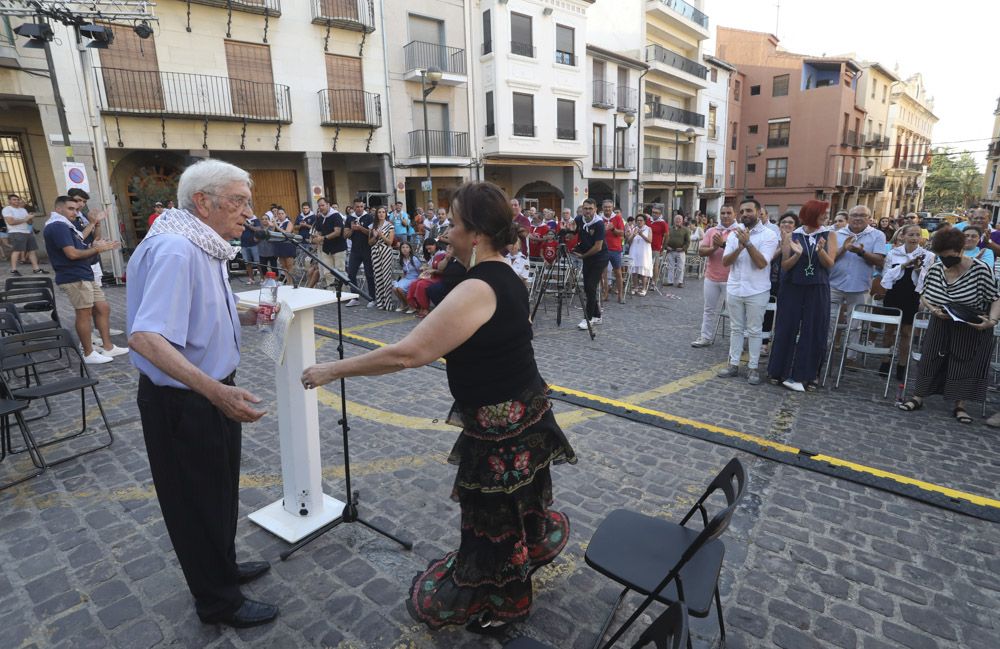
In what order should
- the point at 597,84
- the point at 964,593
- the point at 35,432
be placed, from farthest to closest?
the point at 597,84, the point at 35,432, the point at 964,593

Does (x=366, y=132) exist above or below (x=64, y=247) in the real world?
above

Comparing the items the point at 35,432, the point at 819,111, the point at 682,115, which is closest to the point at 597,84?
the point at 682,115

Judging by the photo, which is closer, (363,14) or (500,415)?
(500,415)

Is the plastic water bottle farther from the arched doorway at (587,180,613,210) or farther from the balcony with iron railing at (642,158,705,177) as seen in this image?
the balcony with iron railing at (642,158,705,177)

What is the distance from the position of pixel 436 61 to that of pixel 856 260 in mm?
18303

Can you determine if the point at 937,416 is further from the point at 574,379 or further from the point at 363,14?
the point at 363,14

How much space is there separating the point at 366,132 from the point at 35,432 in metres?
16.6

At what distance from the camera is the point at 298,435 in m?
2.92

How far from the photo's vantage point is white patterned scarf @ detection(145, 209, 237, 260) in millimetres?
2045

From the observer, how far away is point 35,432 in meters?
4.46

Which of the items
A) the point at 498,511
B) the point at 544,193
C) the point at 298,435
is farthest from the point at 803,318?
the point at 544,193

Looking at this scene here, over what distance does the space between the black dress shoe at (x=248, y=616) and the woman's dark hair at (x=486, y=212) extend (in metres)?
1.96

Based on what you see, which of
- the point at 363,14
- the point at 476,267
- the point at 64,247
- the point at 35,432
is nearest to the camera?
the point at 476,267

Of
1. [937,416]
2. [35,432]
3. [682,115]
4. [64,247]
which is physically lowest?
[937,416]
